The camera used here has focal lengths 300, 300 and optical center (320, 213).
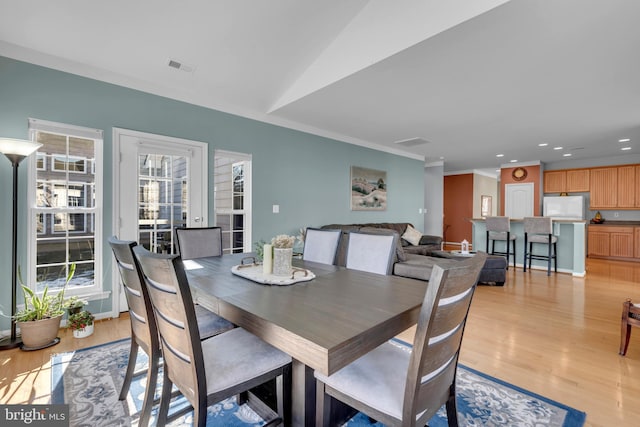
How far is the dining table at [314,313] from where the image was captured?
101 cm

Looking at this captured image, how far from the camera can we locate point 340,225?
529cm

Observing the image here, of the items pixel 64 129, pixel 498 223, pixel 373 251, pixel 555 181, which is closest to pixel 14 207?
pixel 64 129

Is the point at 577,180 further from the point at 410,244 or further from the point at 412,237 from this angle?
the point at 410,244

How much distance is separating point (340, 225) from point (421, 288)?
3.61 meters

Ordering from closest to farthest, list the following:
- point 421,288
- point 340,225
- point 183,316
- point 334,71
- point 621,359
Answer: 1. point 183,316
2. point 421,288
3. point 621,359
4. point 334,71
5. point 340,225

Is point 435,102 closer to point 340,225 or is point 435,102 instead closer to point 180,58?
point 340,225

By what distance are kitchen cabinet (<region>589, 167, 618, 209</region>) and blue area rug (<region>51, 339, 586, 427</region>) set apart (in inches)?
316

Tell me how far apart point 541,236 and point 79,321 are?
7.06 meters

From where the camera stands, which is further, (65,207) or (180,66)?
(180,66)

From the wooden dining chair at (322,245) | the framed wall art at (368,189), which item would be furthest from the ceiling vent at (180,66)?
the framed wall art at (368,189)

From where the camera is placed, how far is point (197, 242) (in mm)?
2783

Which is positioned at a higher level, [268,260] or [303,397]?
[268,260]

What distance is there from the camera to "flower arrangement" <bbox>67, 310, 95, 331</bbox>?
2678mm

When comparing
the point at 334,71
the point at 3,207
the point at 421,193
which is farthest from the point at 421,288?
the point at 421,193
